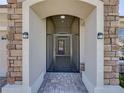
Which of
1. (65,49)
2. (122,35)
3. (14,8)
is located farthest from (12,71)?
(65,49)

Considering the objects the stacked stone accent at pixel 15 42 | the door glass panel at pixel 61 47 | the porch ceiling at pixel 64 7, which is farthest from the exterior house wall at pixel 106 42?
the door glass panel at pixel 61 47

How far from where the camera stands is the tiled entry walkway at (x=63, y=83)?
280 inches

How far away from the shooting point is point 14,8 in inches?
227

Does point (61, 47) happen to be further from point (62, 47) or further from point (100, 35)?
point (100, 35)

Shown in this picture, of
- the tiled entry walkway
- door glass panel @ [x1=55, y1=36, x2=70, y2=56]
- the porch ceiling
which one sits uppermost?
the porch ceiling

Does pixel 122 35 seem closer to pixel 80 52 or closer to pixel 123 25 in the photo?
pixel 123 25

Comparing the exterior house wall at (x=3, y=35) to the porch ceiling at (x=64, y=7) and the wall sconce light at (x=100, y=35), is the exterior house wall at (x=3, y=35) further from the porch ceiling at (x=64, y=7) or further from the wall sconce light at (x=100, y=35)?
the wall sconce light at (x=100, y=35)

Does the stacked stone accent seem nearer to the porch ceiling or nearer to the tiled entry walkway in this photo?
the porch ceiling

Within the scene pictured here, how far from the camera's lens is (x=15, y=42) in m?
5.78

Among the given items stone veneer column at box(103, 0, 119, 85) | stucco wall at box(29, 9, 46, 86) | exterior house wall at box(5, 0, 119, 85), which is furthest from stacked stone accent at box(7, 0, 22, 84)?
stone veneer column at box(103, 0, 119, 85)

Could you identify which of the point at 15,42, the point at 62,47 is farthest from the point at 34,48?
the point at 62,47

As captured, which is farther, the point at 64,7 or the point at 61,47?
the point at 61,47

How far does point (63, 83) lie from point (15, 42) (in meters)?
3.30

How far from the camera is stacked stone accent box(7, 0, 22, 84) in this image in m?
5.75
